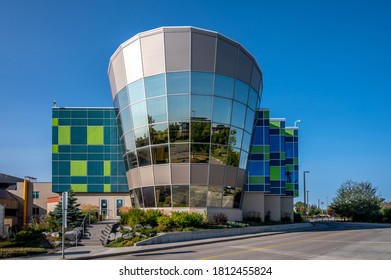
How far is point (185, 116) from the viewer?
3212cm

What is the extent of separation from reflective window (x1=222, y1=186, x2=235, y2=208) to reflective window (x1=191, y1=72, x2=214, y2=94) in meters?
9.11

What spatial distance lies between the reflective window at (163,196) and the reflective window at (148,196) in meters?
0.52

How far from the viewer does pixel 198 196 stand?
106ft

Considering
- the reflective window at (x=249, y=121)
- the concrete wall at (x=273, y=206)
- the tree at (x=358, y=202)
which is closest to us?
the reflective window at (x=249, y=121)

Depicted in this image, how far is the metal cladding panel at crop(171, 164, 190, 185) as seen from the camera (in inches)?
1265

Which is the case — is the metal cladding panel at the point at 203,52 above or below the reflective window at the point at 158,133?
above

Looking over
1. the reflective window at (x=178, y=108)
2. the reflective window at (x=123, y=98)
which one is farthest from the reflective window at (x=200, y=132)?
the reflective window at (x=123, y=98)

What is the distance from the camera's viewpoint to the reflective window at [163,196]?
3234 cm

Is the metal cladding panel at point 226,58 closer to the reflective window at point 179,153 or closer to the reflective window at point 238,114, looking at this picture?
the reflective window at point 238,114

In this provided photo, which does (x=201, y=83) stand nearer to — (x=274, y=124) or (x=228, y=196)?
(x=228, y=196)

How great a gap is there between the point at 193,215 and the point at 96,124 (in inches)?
865

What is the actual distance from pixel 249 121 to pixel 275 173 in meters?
16.3

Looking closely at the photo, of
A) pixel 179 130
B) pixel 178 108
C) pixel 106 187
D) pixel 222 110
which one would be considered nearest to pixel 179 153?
pixel 179 130

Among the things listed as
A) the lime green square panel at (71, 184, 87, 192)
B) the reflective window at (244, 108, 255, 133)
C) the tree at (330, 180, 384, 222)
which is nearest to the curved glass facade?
the reflective window at (244, 108, 255, 133)
